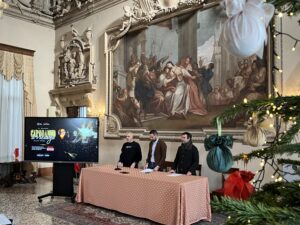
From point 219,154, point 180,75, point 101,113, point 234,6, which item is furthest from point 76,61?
point 234,6

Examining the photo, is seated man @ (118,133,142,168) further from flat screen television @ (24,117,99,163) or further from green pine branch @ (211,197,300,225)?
green pine branch @ (211,197,300,225)

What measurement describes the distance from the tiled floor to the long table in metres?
1.03

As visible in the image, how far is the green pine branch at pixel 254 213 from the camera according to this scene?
72 centimetres

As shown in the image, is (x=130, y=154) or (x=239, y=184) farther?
(x=130, y=154)

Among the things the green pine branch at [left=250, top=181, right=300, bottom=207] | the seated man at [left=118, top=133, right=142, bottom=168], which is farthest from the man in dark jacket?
the green pine branch at [left=250, top=181, right=300, bottom=207]

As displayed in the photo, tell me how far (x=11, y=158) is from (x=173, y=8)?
24.0ft

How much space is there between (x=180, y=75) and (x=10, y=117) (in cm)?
633

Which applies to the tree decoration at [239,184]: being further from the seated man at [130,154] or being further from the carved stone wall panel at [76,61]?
the carved stone wall panel at [76,61]

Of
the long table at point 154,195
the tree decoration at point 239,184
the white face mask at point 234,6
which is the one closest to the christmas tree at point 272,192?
the white face mask at point 234,6

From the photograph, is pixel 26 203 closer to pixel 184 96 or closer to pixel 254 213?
pixel 184 96

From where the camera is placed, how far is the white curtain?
31.2 feet

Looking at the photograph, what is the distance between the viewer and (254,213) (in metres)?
0.74

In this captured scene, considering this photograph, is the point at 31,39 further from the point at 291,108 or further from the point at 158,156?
the point at 291,108

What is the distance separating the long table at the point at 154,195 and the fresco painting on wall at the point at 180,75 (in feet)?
5.30
